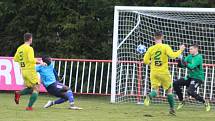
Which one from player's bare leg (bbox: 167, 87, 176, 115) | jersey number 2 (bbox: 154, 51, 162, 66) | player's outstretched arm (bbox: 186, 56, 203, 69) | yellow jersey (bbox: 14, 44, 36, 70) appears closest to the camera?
player's bare leg (bbox: 167, 87, 176, 115)

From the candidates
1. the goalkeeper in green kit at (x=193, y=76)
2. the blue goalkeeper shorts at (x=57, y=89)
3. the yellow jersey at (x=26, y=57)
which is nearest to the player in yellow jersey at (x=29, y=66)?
the yellow jersey at (x=26, y=57)

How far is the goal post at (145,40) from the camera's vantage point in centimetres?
1584

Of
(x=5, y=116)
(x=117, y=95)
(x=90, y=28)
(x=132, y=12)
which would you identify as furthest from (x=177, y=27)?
(x=5, y=116)

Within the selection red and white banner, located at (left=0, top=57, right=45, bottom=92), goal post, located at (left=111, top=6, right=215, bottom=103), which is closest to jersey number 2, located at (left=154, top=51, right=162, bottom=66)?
goal post, located at (left=111, top=6, right=215, bottom=103)

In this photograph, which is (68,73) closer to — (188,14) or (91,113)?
(188,14)

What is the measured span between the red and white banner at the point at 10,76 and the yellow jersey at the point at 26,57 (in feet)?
16.8

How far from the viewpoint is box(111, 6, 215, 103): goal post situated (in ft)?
52.0

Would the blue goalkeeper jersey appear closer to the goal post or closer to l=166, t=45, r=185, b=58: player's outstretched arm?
l=166, t=45, r=185, b=58: player's outstretched arm

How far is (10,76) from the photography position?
57.5ft

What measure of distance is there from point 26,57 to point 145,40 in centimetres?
552

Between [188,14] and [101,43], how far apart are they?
203 inches

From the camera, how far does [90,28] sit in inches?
788

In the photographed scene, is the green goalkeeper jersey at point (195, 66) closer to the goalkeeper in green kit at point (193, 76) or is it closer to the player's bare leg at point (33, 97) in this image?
the goalkeeper in green kit at point (193, 76)

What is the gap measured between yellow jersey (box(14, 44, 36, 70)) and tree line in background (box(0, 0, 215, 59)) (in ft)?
24.1
